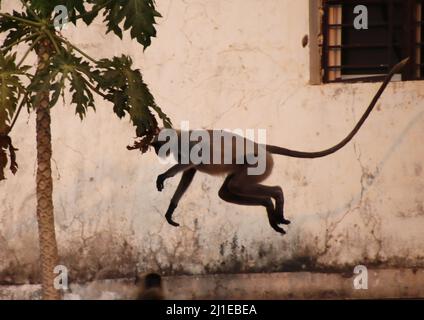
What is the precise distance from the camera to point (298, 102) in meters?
7.59

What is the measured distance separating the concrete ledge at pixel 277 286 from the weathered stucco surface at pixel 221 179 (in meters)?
0.08

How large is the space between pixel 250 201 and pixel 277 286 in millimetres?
727

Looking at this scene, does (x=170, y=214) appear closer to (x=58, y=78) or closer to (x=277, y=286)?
(x=277, y=286)

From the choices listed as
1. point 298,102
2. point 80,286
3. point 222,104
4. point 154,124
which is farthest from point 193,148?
point 154,124

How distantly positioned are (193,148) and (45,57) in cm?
205

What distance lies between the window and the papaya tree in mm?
2433

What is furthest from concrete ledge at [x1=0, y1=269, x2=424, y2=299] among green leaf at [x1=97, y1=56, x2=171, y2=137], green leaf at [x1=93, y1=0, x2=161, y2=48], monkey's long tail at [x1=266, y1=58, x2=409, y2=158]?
green leaf at [x1=93, y1=0, x2=161, y2=48]

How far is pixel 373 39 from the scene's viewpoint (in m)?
7.73

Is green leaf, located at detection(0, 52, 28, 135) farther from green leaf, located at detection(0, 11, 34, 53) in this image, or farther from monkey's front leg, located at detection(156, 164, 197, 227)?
monkey's front leg, located at detection(156, 164, 197, 227)

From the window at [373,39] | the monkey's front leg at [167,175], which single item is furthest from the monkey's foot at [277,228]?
the window at [373,39]

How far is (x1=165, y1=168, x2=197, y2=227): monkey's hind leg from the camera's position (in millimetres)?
7641

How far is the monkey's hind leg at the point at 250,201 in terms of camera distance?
765cm

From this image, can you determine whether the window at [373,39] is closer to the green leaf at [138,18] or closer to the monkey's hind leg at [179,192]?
the monkey's hind leg at [179,192]
